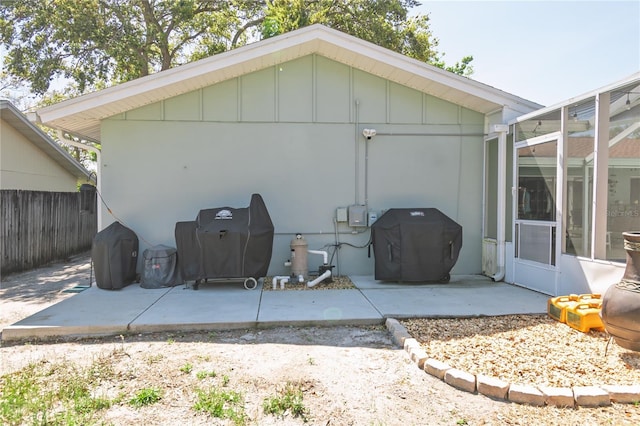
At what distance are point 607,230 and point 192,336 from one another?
17.4ft

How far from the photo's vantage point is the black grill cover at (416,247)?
6410 mm

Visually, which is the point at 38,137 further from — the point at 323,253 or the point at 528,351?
the point at 528,351

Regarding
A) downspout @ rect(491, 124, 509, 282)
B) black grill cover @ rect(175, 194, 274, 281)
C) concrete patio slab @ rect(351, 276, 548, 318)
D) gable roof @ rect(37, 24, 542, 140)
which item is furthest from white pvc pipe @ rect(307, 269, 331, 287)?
gable roof @ rect(37, 24, 542, 140)

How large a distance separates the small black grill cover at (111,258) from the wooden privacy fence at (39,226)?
3.24ft

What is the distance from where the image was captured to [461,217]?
299 inches

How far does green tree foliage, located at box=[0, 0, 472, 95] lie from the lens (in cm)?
1184

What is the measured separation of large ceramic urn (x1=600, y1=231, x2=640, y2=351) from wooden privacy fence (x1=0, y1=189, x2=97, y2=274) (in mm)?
7638

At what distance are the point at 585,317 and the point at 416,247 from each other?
265 centimetres

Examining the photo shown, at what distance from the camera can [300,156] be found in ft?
24.0

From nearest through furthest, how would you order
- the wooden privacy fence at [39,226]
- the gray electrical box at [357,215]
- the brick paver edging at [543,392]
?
the brick paver edging at [543,392] < the gray electrical box at [357,215] < the wooden privacy fence at [39,226]

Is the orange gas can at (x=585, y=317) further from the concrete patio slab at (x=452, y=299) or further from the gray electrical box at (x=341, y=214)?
the gray electrical box at (x=341, y=214)

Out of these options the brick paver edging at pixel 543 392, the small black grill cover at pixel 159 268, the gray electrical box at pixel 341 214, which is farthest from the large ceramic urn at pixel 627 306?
the small black grill cover at pixel 159 268

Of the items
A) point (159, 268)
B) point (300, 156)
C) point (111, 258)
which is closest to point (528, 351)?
point (300, 156)

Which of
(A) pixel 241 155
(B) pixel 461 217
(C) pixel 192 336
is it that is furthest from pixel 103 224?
(B) pixel 461 217
